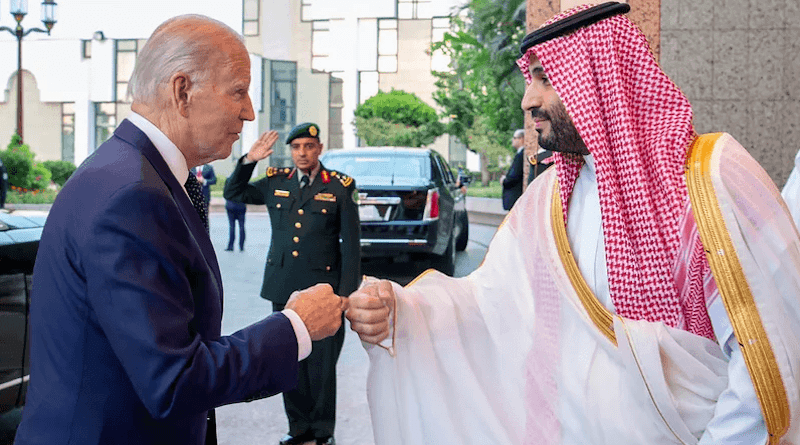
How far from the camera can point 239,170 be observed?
592 cm

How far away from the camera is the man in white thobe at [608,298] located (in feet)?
6.79

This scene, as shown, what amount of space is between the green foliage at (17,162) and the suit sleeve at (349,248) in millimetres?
24300

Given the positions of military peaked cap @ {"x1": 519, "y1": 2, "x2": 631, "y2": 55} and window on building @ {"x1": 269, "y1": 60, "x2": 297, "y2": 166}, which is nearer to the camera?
military peaked cap @ {"x1": 519, "y1": 2, "x2": 631, "y2": 55}

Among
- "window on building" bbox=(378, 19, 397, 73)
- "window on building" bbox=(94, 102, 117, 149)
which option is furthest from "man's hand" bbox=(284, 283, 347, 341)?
"window on building" bbox=(378, 19, 397, 73)

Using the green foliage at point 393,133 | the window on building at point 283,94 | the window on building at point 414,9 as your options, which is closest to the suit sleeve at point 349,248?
the green foliage at point 393,133

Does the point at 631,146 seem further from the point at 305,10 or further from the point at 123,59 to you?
the point at 305,10

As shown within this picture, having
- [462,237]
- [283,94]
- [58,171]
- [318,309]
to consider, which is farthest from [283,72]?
[318,309]

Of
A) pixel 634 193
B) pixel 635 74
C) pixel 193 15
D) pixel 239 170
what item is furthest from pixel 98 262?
pixel 239 170

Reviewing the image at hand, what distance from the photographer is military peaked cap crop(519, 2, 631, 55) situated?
246cm

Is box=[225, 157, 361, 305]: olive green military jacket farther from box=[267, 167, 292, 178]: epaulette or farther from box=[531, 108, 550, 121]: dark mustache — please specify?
box=[531, 108, 550, 121]: dark mustache

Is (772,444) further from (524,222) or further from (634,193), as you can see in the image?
(524,222)

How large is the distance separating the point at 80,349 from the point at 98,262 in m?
0.19

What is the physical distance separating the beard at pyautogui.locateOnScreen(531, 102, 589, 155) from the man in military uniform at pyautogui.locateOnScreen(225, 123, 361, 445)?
297 centimetres

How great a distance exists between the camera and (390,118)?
194 feet
